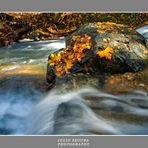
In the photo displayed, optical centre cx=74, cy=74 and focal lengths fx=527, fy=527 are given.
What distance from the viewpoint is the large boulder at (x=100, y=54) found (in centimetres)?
464

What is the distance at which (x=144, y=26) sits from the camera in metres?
5.21

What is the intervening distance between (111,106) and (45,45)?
4.02ft

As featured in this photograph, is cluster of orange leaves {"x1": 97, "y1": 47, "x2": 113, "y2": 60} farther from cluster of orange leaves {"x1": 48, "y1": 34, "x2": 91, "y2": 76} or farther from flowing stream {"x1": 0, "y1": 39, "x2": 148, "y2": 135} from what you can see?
flowing stream {"x1": 0, "y1": 39, "x2": 148, "y2": 135}

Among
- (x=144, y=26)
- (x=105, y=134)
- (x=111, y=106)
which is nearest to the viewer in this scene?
(x=105, y=134)

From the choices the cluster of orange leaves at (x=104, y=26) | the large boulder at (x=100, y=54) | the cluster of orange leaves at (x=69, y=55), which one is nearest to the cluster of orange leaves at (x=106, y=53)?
the large boulder at (x=100, y=54)

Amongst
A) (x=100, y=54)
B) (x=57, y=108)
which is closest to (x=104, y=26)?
(x=100, y=54)

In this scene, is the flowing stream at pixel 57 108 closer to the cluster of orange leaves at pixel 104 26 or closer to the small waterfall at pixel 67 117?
the small waterfall at pixel 67 117

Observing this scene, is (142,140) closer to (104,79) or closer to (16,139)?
(104,79)

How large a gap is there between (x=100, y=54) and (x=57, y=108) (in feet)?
2.15

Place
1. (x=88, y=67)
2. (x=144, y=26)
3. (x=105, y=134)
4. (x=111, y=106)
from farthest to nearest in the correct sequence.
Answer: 1. (x=144, y=26)
2. (x=88, y=67)
3. (x=111, y=106)
4. (x=105, y=134)

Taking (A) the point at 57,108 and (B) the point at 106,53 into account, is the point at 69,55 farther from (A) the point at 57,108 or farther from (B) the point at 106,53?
(A) the point at 57,108

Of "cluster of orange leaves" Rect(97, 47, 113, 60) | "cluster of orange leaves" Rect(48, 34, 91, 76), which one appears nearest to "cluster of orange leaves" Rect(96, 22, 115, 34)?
"cluster of orange leaves" Rect(48, 34, 91, 76)

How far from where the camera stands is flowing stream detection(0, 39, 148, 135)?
13.6 feet

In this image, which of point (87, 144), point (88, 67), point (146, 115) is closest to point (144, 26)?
point (88, 67)
